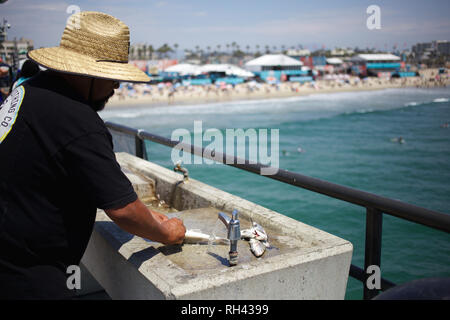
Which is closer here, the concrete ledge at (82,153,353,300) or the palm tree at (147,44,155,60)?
the concrete ledge at (82,153,353,300)

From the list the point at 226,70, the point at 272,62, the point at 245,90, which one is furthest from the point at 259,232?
the point at 272,62

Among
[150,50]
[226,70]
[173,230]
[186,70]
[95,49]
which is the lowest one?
[173,230]

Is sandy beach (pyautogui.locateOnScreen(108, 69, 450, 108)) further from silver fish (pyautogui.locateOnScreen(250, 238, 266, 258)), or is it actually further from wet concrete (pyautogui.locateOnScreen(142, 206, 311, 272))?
silver fish (pyautogui.locateOnScreen(250, 238, 266, 258))

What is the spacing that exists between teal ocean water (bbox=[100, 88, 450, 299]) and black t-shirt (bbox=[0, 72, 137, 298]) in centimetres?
683

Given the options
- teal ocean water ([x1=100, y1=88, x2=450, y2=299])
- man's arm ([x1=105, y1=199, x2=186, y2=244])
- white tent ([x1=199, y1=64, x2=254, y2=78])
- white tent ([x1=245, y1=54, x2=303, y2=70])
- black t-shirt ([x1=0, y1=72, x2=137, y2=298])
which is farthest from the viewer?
white tent ([x1=245, y1=54, x2=303, y2=70])

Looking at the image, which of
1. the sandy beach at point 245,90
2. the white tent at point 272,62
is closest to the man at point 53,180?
the sandy beach at point 245,90

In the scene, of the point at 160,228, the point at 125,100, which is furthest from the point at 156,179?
the point at 125,100

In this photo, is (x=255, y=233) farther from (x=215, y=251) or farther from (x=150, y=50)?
(x=150, y=50)

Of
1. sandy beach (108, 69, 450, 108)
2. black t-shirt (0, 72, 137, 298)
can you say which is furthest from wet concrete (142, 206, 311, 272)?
sandy beach (108, 69, 450, 108)

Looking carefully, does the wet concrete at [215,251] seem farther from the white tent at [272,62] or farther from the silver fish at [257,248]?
the white tent at [272,62]

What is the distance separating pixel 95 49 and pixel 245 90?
203 feet

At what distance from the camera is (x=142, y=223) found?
1684mm

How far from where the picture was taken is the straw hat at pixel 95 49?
1653 mm

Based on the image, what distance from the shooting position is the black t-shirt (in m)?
1.41
